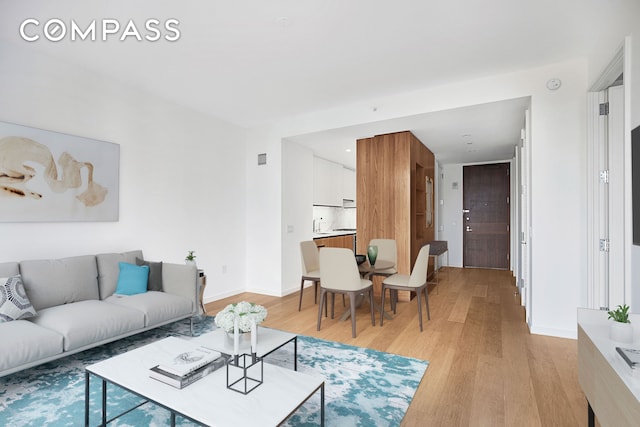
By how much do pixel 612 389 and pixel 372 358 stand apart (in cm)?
175

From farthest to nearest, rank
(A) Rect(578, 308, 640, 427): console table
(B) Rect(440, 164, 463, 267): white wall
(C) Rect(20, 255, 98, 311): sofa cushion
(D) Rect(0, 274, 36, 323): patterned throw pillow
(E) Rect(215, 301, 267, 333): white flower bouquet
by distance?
(B) Rect(440, 164, 463, 267): white wall
(C) Rect(20, 255, 98, 311): sofa cushion
(D) Rect(0, 274, 36, 323): patterned throw pillow
(E) Rect(215, 301, 267, 333): white flower bouquet
(A) Rect(578, 308, 640, 427): console table

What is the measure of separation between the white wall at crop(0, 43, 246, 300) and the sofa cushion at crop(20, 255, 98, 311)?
0.22 m

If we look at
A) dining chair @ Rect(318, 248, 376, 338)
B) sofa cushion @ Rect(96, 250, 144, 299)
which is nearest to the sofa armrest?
sofa cushion @ Rect(96, 250, 144, 299)

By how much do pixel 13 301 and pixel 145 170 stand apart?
1.84 m

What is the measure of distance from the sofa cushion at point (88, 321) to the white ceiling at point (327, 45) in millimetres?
2214

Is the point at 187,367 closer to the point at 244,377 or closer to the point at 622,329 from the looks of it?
the point at 244,377

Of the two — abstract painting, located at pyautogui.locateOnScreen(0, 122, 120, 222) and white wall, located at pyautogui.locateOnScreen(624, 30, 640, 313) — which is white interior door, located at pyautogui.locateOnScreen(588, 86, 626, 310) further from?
abstract painting, located at pyautogui.locateOnScreen(0, 122, 120, 222)

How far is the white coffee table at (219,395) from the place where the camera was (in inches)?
53.8

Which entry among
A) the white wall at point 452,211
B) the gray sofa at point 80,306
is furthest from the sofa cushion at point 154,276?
the white wall at point 452,211

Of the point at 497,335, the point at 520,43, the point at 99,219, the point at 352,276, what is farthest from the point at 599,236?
the point at 99,219

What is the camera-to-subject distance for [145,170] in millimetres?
3811

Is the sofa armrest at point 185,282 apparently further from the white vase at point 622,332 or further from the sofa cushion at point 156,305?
the white vase at point 622,332

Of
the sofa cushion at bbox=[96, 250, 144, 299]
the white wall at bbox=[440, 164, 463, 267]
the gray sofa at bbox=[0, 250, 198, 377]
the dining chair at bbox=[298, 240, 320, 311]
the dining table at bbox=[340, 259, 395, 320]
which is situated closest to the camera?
the gray sofa at bbox=[0, 250, 198, 377]

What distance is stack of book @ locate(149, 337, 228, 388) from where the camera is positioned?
163cm
